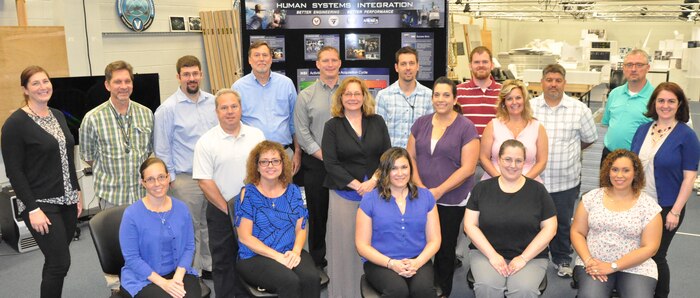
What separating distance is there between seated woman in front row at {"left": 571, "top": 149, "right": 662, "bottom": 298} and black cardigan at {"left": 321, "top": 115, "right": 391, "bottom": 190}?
1.24m

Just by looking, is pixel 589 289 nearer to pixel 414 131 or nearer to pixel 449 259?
pixel 449 259

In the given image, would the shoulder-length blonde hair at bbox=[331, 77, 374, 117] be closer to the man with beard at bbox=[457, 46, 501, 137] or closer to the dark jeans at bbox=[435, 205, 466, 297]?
the dark jeans at bbox=[435, 205, 466, 297]

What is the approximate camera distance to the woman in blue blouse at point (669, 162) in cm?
337

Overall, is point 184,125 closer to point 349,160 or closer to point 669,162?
point 349,160

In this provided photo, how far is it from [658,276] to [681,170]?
2.09 feet

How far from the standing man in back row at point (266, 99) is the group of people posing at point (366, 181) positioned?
11 millimetres

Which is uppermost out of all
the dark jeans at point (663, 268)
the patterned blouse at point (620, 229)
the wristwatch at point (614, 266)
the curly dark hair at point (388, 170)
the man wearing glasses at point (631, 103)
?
the man wearing glasses at point (631, 103)

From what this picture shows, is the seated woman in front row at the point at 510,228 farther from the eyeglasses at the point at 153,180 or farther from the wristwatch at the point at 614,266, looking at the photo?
the eyeglasses at the point at 153,180

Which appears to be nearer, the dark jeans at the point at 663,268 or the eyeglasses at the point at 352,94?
the dark jeans at the point at 663,268

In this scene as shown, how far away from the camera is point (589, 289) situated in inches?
122

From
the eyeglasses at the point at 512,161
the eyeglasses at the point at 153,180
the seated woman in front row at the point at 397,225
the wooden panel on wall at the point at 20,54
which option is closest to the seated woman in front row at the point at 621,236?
the eyeglasses at the point at 512,161

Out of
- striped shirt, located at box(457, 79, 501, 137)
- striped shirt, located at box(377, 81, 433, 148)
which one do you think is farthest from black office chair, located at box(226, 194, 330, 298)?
striped shirt, located at box(457, 79, 501, 137)

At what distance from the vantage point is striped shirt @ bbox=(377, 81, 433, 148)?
12.8ft

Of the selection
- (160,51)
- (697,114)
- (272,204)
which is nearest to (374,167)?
(272,204)
